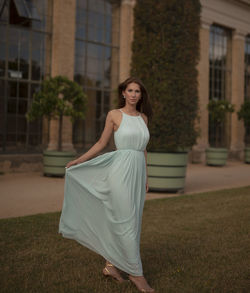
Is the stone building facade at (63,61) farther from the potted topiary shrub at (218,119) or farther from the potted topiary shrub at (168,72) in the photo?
the potted topiary shrub at (168,72)

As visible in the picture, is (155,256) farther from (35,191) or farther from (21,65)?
(21,65)

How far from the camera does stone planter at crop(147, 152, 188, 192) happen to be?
8773mm

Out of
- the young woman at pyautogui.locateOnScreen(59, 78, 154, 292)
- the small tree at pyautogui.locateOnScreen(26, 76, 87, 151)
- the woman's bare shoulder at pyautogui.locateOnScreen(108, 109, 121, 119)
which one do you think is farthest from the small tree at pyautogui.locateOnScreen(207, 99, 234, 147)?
the woman's bare shoulder at pyautogui.locateOnScreen(108, 109, 121, 119)

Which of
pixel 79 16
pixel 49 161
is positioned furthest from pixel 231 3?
pixel 49 161

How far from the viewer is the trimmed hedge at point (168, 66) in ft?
29.7

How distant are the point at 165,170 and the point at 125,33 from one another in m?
9.42

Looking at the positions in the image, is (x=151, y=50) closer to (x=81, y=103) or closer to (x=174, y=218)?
(x=81, y=103)

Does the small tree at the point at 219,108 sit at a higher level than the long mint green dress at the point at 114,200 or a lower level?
higher

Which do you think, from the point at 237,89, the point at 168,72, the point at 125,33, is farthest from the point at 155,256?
the point at 237,89

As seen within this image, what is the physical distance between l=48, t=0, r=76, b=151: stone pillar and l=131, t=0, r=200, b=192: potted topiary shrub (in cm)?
548

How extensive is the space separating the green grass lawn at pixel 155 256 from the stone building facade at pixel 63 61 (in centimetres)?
612

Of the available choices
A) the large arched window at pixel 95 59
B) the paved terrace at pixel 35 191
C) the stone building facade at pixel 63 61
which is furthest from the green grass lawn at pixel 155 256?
the large arched window at pixel 95 59

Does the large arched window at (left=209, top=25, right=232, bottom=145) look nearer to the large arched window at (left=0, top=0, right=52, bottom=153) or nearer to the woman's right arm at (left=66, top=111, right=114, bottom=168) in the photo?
the large arched window at (left=0, top=0, right=52, bottom=153)

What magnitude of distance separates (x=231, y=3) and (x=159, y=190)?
15966mm
